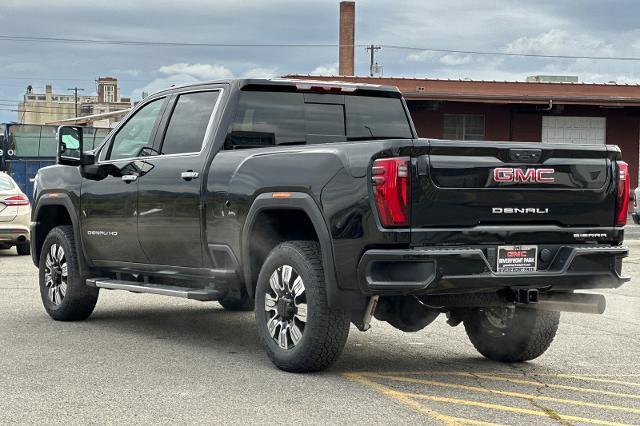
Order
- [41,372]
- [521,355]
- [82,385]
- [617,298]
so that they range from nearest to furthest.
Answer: [82,385] → [41,372] → [521,355] → [617,298]

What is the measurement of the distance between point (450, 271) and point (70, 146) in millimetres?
4358

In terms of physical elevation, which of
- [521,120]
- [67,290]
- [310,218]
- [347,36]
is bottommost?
[67,290]

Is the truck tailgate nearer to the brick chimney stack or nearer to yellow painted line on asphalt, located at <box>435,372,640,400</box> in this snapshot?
yellow painted line on asphalt, located at <box>435,372,640,400</box>

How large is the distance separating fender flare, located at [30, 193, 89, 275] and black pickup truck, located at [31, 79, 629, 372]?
53cm

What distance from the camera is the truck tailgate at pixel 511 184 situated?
6453mm

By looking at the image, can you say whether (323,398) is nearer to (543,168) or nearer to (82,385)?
(82,385)

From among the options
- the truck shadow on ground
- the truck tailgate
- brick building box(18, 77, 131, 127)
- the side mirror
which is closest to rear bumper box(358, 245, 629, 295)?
the truck tailgate

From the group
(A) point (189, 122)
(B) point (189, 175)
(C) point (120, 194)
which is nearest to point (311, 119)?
(A) point (189, 122)

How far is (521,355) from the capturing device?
7738 mm

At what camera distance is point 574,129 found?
115ft

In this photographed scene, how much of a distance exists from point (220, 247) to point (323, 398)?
186 cm

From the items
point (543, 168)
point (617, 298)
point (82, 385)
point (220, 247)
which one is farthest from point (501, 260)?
point (617, 298)

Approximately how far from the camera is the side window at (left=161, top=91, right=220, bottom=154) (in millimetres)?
8375

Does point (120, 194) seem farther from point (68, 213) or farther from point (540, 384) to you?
point (540, 384)
